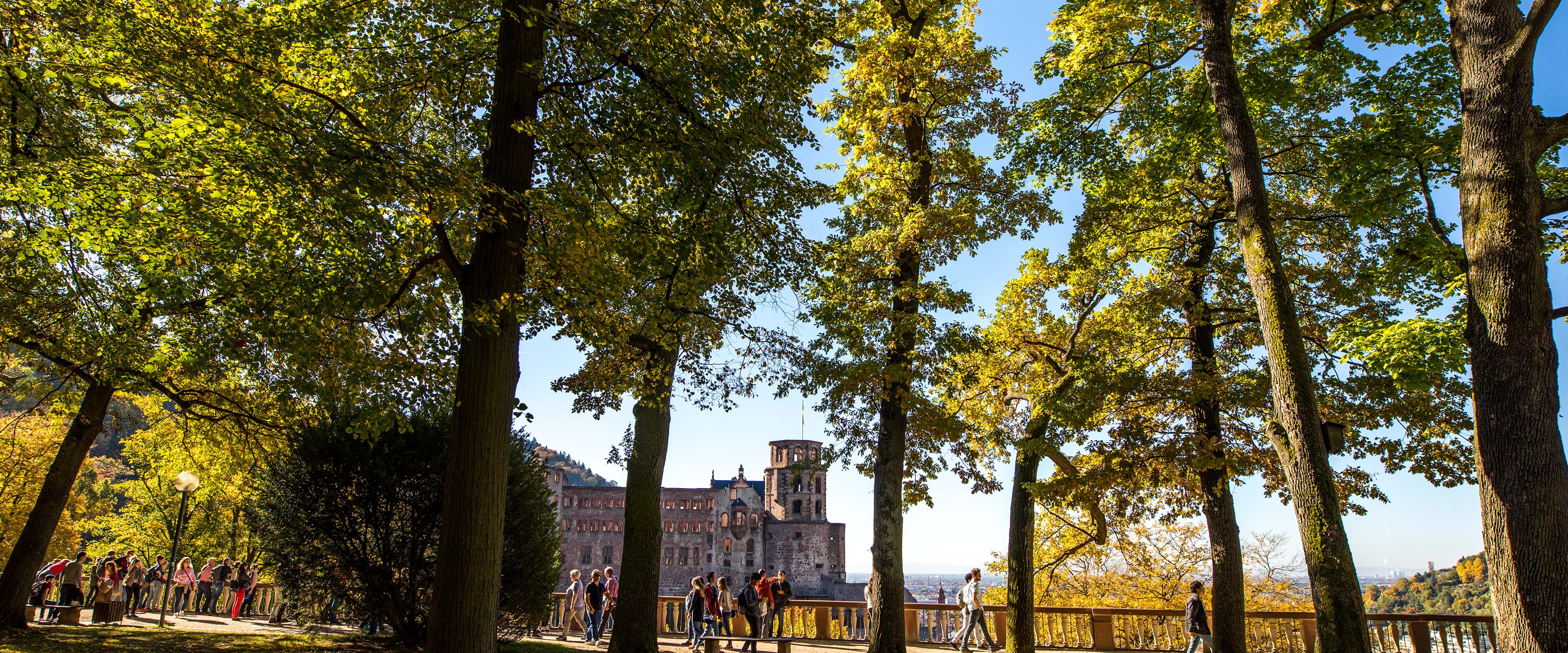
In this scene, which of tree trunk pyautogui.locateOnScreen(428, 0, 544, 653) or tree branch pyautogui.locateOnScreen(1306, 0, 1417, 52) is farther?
Result: tree branch pyautogui.locateOnScreen(1306, 0, 1417, 52)

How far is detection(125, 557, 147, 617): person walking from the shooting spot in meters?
19.7

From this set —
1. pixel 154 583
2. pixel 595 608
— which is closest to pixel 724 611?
pixel 595 608

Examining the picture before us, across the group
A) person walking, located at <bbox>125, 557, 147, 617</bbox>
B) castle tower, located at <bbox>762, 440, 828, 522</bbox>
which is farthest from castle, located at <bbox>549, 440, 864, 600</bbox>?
person walking, located at <bbox>125, 557, 147, 617</bbox>

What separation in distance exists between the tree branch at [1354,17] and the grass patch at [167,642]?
1610cm

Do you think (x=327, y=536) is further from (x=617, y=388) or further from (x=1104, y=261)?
(x=1104, y=261)

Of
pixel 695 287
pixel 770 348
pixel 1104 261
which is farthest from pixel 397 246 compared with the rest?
pixel 1104 261

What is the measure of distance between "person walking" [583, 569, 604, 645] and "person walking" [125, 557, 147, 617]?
11.9 meters

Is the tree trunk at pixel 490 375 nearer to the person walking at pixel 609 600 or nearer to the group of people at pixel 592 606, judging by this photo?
the group of people at pixel 592 606

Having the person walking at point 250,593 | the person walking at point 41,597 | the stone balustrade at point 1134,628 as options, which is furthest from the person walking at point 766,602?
the person walking at point 41,597

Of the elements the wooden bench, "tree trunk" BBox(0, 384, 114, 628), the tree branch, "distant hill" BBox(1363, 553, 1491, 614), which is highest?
the tree branch

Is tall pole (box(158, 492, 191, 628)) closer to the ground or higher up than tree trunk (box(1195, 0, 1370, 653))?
closer to the ground

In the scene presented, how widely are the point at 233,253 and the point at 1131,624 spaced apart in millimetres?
18633

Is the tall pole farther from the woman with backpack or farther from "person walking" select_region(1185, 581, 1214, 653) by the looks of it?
"person walking" select_region(1185, 581, 1214, 653)

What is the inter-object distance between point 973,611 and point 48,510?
57.0 feet
